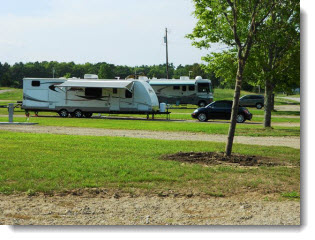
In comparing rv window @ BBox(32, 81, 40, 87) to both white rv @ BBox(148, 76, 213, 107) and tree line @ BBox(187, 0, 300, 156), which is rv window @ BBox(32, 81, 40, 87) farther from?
tree line @ BBox(187, 0, 300, 156)

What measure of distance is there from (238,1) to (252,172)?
116 inches

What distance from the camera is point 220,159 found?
27.8ft

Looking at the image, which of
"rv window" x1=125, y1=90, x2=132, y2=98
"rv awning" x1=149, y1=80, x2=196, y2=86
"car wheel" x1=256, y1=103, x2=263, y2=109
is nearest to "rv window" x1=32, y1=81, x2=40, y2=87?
"rv window" x1=125, y1=90, x2=132, y2=98

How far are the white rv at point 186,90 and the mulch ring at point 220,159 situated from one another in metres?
24.7

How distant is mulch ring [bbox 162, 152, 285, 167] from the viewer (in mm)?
8250

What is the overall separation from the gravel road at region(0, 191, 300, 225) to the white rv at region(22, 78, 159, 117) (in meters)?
17.8

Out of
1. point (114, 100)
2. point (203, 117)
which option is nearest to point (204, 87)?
point (114, 100)

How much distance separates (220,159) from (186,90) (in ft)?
85.4

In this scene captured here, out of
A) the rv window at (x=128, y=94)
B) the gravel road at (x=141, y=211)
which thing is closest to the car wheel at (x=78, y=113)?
the rv window at (x=128, y=94)

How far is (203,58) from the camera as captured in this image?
50.9 feet

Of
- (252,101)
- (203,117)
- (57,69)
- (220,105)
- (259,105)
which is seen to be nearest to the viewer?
(57,69)

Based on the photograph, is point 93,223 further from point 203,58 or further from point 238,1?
point 203,58

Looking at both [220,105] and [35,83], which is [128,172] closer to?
[220,105]

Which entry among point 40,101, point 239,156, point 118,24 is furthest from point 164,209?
point 40,101
